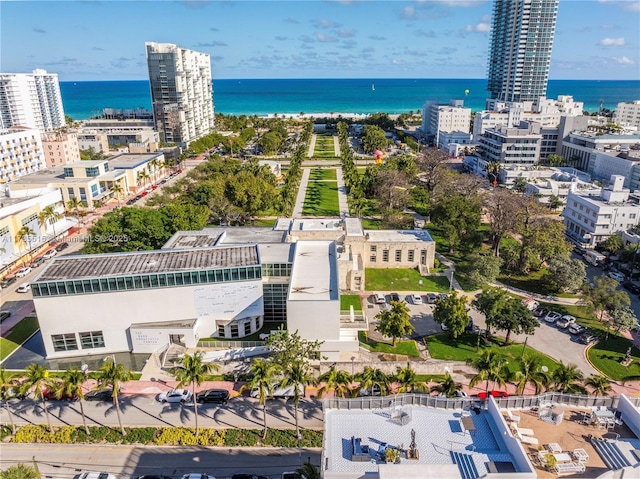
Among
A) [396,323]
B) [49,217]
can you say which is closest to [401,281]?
[396,323]

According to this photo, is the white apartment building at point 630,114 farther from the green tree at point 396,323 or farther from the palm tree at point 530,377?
the palm tree at point 530,377

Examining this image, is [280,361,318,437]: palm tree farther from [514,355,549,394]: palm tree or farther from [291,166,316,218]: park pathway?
[291,166,316,218]: park pathway

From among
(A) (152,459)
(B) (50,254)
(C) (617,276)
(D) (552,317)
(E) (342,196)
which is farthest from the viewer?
(E) (342,196)

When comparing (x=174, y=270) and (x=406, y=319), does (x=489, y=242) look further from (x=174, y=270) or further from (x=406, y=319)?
(x=174, y=270)

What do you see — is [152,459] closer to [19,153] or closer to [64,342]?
[64,342]

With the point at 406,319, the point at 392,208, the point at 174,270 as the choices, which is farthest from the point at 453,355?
the point at 392,208

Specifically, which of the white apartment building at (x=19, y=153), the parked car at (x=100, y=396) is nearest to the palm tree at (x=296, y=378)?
the parked car at (x=100, y=396)
